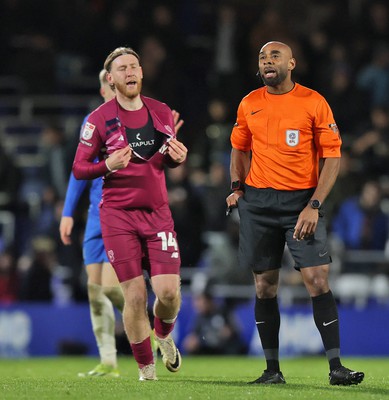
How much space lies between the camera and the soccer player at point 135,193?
9266 mm

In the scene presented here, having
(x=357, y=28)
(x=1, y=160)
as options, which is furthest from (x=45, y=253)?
(x=357, y=28)

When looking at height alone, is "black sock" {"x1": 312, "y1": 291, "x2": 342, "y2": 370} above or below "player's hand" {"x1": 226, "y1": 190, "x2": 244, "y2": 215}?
below

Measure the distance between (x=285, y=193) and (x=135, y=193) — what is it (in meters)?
1.17

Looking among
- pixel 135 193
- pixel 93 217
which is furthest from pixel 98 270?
pixel 135 193

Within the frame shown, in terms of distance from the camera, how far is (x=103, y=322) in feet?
36.8

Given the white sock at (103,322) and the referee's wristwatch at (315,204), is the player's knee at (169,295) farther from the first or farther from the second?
the white sock at (103,322)

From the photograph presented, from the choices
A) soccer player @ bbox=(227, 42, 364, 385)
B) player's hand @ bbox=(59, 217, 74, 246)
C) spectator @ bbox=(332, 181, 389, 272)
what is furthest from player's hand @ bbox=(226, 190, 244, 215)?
spectator @ bbox=(332, 181, 389, 272)

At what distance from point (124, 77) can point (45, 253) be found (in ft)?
26.1

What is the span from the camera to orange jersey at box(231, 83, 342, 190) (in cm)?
891

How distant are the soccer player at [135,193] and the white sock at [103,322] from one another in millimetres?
1718

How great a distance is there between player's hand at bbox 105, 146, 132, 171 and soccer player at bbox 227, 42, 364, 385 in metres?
0.87

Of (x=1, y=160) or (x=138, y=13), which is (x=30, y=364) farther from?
(x=138, y=13)

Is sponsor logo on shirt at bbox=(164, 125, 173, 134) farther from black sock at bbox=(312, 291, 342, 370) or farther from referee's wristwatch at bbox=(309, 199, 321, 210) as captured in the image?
black sock at bbox=(312, 291, 342, 370)

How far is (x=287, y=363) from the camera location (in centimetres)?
1482
